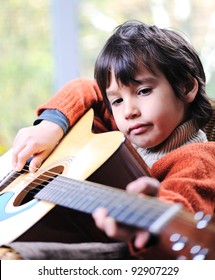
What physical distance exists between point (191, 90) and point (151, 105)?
135 millimetres

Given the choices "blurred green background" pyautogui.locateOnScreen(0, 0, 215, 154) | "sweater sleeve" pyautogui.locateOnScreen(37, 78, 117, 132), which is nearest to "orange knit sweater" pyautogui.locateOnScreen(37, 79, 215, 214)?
"sweater sleeve" pyautogui.locateOnScreen(37, 78, 117, 132)

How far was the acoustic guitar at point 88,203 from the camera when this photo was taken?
1.97 feet

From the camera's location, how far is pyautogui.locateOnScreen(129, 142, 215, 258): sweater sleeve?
0.78 m

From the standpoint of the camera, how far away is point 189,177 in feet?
2.77

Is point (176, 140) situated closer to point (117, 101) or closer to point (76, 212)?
point (117, 101)

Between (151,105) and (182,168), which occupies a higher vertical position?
(151,105)

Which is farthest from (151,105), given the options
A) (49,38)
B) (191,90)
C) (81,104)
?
(49,38)

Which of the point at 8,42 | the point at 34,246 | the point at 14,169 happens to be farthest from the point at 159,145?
the point at 8,42

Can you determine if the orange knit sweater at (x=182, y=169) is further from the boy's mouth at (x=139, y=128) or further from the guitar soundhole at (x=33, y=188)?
the guitar soundhole at (x=33, y=188)

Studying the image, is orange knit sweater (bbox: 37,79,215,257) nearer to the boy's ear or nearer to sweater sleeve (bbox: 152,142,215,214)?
sweater sleeve (bbox: 152,142,215,214)

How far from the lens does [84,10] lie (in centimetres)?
211

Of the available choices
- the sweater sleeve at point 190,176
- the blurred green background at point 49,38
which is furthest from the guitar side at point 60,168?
the blurred green background at point 49,38

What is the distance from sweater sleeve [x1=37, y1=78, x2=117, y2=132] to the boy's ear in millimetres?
223

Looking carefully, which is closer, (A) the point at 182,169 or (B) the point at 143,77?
(A) the point at 182,169
